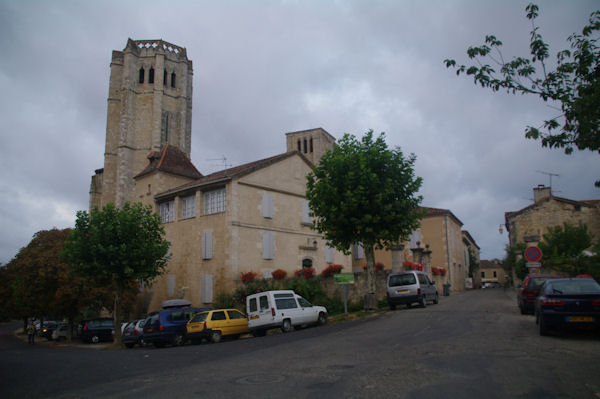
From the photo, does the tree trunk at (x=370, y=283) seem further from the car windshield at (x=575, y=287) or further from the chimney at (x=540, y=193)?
the chimney at (x=540, y=193)

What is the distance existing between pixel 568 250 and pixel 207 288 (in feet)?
81.3

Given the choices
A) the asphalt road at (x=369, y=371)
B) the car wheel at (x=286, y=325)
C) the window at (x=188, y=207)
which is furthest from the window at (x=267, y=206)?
the asphalt road at (x=369, y=371)

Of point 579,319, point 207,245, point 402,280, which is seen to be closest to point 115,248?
point 207,245

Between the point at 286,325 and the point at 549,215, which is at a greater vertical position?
the point at 549,215

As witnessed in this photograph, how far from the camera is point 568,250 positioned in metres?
31.0

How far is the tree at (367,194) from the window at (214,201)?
24.5ft

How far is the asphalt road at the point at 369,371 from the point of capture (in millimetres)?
6289

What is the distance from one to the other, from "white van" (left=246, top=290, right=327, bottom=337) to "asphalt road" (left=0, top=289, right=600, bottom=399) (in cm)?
512

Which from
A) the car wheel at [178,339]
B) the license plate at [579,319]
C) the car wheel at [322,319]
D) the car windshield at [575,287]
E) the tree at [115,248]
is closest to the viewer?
the license plate at [579,319]

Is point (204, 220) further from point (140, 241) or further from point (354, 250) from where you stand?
point (354, 250)

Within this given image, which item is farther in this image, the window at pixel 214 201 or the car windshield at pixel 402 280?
the window at pixel 214 201

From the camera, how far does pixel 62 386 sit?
339 inches

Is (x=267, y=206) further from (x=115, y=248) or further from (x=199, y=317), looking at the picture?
(x=199, y=317)

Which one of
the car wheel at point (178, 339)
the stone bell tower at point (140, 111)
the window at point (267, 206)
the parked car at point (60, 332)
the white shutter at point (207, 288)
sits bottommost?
the parked car at point (60, 332)
